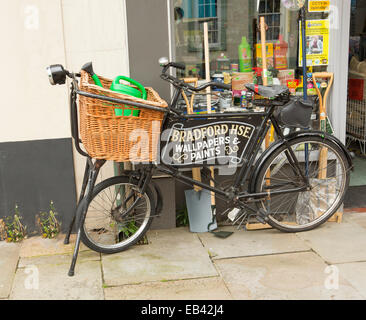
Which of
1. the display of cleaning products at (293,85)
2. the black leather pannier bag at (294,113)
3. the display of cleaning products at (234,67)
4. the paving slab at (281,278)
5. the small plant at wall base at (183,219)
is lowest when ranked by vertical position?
the paving slab at (281,278)

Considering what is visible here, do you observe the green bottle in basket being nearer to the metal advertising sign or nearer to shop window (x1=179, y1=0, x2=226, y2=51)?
the metal advertising sign

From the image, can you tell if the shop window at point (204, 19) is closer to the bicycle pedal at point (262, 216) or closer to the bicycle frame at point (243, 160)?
the bicycle frame at point (243, 160)

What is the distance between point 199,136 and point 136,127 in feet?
1.93

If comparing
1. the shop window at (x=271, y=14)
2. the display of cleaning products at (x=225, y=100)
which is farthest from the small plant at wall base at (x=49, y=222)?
the shop window at (x=271, y=14)

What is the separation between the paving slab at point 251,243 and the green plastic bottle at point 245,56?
1614 mm

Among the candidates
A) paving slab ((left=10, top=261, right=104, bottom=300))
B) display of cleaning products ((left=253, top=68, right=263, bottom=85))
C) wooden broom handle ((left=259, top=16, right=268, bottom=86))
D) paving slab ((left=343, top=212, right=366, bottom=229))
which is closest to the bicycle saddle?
wooden broom handle ((left=259, top=16, right=268, bottom=86))

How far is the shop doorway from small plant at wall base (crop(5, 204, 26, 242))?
3.71m

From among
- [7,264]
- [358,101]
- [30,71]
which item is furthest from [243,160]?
[358,101]

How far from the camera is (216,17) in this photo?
16.0ft

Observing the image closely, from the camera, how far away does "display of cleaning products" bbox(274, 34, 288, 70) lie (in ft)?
16.5

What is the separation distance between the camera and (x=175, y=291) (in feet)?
12.2

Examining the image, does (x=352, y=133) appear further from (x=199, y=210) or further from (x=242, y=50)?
(x=199, y=210)

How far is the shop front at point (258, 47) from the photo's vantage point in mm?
4832
